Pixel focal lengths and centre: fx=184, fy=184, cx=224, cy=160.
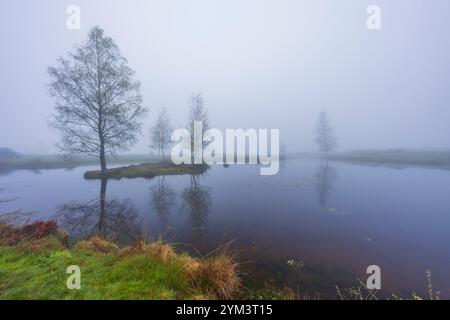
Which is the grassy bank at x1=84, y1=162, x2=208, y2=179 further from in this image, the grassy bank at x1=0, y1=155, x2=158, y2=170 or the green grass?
the green grass

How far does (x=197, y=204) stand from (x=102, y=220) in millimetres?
5121

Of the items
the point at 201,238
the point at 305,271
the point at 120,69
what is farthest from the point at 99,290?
the point at 120,69

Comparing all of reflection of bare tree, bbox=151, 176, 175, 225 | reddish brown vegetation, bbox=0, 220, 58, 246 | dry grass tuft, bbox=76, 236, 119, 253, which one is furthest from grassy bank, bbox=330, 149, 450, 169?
reddish brown vegetation, bbox=0, 220, 58, 246

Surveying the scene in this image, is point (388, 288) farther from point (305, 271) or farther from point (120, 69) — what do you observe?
point (120, 69)

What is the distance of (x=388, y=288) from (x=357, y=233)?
11.1ft

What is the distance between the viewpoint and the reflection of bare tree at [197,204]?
8.98 metres

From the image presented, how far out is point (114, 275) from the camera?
4.13 meters

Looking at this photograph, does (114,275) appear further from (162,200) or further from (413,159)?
(413,159)

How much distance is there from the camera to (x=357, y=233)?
7.85 meters

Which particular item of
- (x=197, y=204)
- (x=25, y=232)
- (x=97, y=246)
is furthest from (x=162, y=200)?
(x=25, y=232)

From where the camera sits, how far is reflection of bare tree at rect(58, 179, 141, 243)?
7.75 m

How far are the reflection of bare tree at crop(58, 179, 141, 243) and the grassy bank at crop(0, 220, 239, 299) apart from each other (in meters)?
2.26
